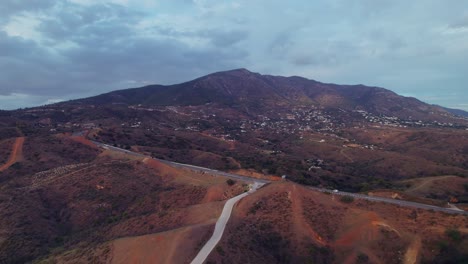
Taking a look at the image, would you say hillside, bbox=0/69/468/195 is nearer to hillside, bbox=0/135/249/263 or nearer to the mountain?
the mountain

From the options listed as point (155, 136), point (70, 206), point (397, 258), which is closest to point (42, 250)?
point (70, 206)

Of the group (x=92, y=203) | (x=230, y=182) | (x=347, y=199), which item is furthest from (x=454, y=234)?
(x=92, y=203)

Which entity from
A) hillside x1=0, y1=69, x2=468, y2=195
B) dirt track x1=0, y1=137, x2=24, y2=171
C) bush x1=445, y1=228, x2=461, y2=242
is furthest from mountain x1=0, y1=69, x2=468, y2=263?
hillside x1=0, y1=69, x2=468, y2=195

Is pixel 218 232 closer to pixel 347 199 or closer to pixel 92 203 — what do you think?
pixel 347 199

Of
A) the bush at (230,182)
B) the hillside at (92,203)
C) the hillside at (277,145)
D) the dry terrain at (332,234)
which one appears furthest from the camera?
the hillside at (277,145)

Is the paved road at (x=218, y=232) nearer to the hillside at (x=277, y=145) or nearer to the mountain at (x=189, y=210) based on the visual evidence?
the mountain at (x=189, y=210)

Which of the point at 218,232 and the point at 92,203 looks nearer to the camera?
the point at 218,232

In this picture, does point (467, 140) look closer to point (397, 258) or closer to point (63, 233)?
point (397, 258)

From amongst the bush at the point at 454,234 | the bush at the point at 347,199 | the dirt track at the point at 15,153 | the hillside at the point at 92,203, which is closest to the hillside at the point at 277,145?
the dirt track at the point at 15,153
